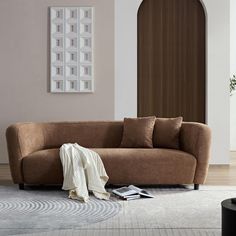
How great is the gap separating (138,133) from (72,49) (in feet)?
6.24

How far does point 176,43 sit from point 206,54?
0.46 m

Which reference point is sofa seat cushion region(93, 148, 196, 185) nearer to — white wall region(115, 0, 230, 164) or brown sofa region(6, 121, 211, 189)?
brown sofa region(6, 121, 211, 189)

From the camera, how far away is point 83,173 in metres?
4.45

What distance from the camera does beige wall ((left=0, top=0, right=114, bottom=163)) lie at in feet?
20.9

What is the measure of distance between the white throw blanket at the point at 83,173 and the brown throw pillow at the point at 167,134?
0.87 meters

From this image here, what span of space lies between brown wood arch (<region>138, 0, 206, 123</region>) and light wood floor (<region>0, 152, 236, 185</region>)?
2.48 ft

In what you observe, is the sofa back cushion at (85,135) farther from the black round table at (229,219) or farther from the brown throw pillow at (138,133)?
the black round table at (229,219)

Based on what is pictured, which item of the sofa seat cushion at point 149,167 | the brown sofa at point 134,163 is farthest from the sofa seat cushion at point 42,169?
the sofa seat cushion at point 149,167

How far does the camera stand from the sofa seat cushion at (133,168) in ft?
15.1

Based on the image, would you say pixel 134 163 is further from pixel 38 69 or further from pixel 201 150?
pixel 38 69

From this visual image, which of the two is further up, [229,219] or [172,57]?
[172,57]

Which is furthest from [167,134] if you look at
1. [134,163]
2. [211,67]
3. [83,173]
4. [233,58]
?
[233,58]

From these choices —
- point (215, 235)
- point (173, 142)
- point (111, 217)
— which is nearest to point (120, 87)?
point (173, 142)

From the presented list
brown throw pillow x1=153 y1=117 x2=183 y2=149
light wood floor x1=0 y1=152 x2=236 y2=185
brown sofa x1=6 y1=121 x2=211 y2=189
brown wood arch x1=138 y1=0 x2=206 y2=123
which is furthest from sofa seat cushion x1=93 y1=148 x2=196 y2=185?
brown wood arch x1=138 y1=0 x2=206 y2=123
